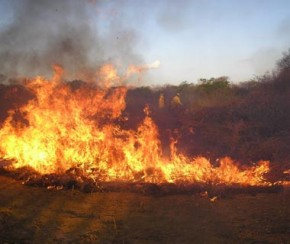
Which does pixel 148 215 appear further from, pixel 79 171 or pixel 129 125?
pixel 129 125

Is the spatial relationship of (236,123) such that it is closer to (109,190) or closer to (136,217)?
(109,190)

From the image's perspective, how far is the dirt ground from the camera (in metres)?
6.69

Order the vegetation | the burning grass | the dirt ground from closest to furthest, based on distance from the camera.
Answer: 1. the dirt ground
2. the burning grass
3. the vegetation

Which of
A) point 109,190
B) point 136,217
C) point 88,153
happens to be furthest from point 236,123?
point 136,217

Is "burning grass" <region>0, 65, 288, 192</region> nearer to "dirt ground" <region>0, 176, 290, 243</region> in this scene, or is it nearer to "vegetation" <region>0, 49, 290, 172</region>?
"dirt ground" <region>0, 176, 290, 243</region>

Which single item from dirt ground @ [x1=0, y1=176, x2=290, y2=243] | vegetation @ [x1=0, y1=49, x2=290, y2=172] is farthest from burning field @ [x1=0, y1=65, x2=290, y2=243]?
vegetation @ [x1=0, y1=49, x2=290, y2=172]

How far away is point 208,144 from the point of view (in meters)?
17.4

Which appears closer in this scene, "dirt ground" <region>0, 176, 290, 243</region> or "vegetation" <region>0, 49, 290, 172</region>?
"dirt ground" <region>0, 176, 290, 243</region>

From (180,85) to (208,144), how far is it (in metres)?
24.6

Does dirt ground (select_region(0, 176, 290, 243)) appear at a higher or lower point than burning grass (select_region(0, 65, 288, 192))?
lower

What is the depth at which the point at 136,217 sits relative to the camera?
7754mm

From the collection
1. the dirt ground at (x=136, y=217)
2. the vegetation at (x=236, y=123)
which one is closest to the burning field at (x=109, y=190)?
the dirt ground at (x=136, y=217)

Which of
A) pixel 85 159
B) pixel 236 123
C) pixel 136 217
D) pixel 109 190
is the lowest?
pixel 136 217

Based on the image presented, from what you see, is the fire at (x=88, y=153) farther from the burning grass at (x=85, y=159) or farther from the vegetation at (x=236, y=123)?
the vegetation at (x=236, y=123)
